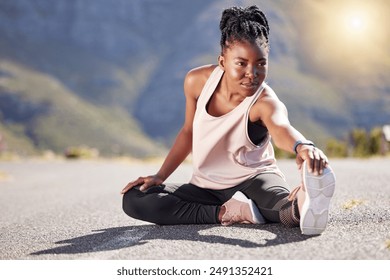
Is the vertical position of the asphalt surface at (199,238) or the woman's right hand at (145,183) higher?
the woman's right hand at (145,183)

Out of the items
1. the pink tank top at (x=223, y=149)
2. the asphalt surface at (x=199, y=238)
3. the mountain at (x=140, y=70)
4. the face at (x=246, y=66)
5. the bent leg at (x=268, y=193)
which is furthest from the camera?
the mountain at (x=140, y=70)

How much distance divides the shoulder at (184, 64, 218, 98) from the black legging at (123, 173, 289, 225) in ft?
2.15

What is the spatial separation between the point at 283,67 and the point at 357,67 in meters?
21.0

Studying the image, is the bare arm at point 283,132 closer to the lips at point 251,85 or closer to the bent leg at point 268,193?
the lips at point 251,85

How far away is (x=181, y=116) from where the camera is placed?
13812cm

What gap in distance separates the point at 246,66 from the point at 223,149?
62 cm

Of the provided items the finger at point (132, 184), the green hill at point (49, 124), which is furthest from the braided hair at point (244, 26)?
the green hill at point (49, 124)

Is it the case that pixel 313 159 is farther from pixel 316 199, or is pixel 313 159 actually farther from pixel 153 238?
pixel 153 238

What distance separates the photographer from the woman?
11.0ft

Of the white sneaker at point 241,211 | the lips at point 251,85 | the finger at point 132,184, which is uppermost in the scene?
the lips at point 251,85

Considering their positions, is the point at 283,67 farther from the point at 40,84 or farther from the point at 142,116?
the point at 40,84

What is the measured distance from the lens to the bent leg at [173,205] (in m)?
3.74

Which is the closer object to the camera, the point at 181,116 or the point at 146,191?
the point at 146,191

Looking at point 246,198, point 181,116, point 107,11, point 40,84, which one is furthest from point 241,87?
point 107,11
